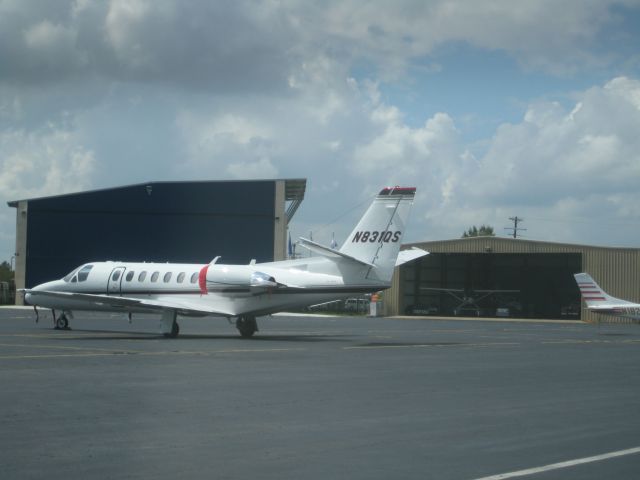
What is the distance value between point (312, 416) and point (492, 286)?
80638mm

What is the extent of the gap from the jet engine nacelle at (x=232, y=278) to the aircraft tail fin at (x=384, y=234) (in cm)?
316

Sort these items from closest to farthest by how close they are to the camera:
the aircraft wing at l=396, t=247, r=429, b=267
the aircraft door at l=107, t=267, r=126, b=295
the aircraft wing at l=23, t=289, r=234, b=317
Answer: the aircraft wing at l=23, t=289, r=234, b=317 → the aircraft wing at l=396, t=247, r=429, b=267 → the aircraft door at l=107, t=267, r=126, b=295

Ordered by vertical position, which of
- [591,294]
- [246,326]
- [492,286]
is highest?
[492,286]

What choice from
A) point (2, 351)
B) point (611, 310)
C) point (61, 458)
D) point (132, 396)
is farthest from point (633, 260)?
point (61, 458)

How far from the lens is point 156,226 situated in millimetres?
70062

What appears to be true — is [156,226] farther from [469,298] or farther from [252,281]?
[252,281]

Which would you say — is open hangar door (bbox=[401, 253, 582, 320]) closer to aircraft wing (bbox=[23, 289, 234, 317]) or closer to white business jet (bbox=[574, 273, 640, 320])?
white business jet (bbox=[574, 273, 640, 320])

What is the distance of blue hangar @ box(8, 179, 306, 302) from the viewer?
69.4 m

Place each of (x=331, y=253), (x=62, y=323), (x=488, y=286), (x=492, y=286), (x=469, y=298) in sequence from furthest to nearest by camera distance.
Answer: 1. (x=492, y=286)
2. (x=488, y=286)
3. (x=469, y=298)
4. (x=62, y=323)
5. (x=331, y=253)

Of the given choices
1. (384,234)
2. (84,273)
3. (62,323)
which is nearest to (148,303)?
(84,273)

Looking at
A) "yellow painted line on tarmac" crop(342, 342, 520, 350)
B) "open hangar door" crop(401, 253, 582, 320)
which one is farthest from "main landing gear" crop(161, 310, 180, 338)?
"open hangar door" crop(401, 253, 582, 320)

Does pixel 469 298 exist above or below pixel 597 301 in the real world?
below

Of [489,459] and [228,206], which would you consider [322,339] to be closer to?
[489,459]

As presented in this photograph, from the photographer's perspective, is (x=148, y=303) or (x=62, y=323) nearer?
(x=148, y=303)
